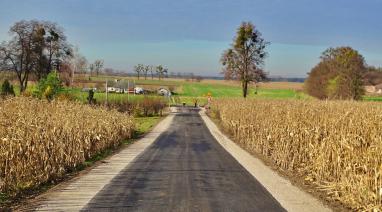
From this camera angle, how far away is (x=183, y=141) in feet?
78.5

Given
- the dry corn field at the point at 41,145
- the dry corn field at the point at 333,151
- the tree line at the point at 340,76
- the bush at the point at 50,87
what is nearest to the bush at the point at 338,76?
the tree line at the point at 340,76

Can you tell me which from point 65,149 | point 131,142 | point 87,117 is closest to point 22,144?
point 65,149

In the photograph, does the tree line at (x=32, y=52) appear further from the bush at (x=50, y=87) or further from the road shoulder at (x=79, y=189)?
the road shoulder at (x=79, y=189)

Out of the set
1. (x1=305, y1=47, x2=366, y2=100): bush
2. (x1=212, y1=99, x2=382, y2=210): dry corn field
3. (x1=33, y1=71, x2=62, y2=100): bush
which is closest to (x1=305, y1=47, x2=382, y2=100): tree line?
(x1=305, y1=47, x2=366, y2=100): bush

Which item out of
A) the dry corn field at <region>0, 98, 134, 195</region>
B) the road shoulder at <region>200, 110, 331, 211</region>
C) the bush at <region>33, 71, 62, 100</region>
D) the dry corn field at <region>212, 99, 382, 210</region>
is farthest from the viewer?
the bush at <region>33, 71, 62, 100</region>

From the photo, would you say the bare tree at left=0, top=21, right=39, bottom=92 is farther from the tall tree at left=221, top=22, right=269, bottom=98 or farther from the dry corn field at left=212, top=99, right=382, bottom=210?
the dry corn field at left=212, top=99, right=382, bottom=210

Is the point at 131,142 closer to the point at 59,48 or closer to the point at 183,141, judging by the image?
the point at 183,141

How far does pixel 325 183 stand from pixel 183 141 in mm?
13079

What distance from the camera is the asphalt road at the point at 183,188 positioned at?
9.38m

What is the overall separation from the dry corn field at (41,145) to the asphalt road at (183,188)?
1880mm

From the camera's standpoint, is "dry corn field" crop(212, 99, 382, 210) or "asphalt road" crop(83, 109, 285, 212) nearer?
"dry corn field" crop(212, 99, 382, 210)

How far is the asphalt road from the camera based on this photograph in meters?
9.38

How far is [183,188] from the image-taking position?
11094 mm

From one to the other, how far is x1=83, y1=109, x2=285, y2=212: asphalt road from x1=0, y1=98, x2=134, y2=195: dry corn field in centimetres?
188
